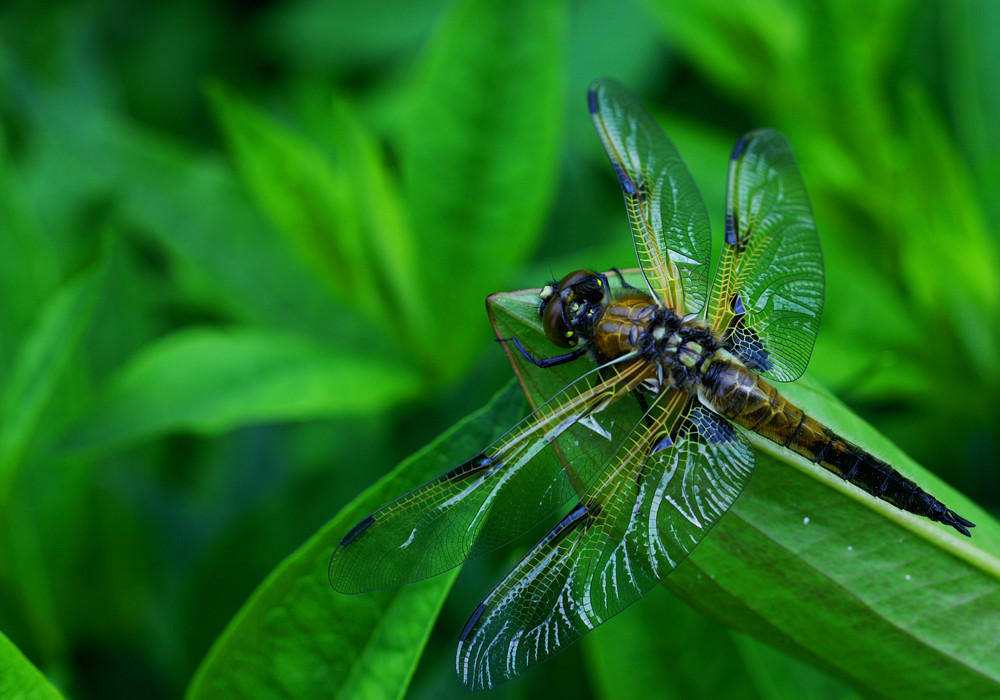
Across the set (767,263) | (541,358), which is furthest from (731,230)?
(541,358)

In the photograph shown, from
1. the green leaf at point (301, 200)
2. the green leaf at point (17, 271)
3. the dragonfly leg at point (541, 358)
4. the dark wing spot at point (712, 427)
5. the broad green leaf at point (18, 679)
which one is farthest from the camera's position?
the green leaf at point (301, 200)

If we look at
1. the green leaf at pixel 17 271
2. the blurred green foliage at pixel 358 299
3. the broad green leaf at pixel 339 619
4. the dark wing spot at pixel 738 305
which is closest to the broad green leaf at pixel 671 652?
the blurred green foliage at pixel 358 299

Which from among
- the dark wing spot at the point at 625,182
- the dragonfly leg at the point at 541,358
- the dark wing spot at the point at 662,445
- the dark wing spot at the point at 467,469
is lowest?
the dark wing spot at the point at 467,469

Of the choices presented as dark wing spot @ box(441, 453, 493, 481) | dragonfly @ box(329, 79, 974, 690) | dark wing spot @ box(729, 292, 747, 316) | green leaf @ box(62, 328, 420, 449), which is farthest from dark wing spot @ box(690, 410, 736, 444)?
green leaf @ box(62, 328, 420, 449)

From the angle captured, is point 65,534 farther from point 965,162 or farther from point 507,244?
point 965,162

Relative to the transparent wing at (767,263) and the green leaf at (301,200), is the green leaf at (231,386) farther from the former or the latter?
the transparent wing at (767,263)

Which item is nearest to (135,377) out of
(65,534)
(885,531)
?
(65,534)

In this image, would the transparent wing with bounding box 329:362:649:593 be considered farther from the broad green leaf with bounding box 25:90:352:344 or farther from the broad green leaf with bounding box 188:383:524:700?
the broad green leaf with bounding box 25:90:352:344
